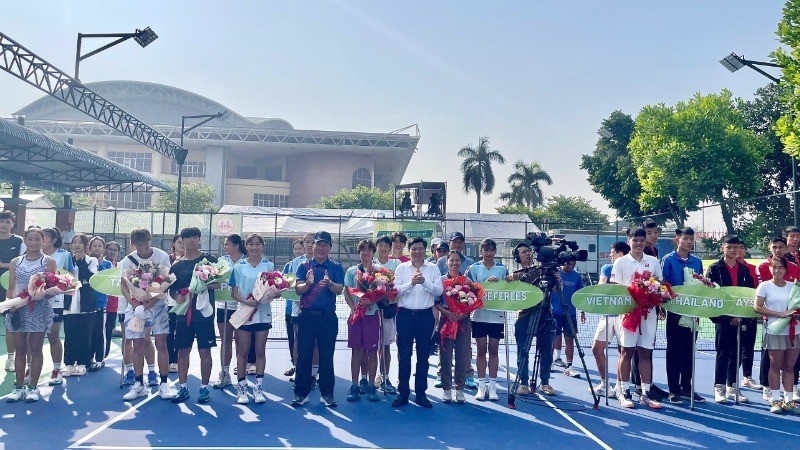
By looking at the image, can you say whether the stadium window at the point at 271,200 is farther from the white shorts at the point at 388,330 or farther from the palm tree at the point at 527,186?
the white shorts at the point at 388,330

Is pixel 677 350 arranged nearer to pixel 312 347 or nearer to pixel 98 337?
pixel 312 347

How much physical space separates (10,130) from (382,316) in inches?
379

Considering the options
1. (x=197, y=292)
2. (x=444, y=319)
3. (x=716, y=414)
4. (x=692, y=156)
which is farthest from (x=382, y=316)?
(x=692, y=156)

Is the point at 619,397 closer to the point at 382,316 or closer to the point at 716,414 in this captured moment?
the point at 716,414

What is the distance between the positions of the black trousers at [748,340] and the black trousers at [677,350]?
Answer: 80 centimetres

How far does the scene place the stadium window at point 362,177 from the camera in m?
61.5

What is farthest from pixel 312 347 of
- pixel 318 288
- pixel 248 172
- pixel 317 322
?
pixel 248 172

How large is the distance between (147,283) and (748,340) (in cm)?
704

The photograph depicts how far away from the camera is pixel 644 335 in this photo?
655 centimetres

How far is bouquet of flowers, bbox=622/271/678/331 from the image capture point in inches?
248

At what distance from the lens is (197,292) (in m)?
6.35

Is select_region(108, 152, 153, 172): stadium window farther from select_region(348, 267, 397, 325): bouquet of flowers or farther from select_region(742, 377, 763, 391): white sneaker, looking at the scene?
select_region(742, 377, 763, 391): white sneaker

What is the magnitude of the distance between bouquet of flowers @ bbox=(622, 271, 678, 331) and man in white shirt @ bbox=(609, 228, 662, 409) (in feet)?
0.48

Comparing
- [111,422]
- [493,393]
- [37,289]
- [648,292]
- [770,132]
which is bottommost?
[111,422]
